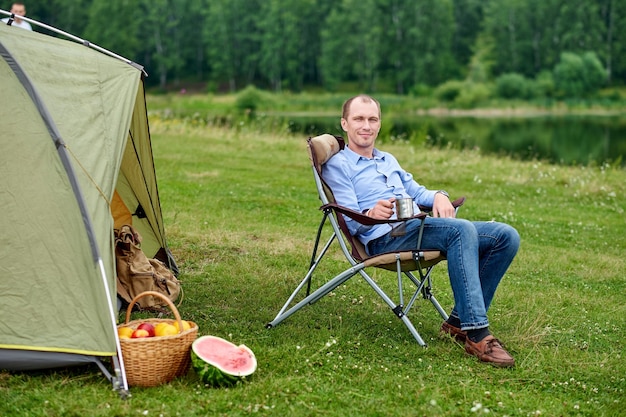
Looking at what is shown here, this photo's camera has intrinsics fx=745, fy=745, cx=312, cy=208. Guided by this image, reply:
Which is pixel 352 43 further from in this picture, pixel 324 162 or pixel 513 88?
pixel 324 162

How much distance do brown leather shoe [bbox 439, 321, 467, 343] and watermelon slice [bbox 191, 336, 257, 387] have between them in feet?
4.25

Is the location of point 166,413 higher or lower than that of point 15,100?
lower

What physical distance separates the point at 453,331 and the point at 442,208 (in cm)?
71

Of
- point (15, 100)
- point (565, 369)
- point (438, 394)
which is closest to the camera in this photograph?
point (438, 394)

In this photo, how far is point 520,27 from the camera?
53750mm

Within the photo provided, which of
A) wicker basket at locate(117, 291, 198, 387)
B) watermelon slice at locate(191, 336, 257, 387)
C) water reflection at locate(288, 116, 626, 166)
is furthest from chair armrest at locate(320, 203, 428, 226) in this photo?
water reflection at locate(288, 116, 626, 166)

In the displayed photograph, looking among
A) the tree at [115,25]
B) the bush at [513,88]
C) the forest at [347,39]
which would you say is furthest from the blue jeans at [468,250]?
the tree at [115,25]

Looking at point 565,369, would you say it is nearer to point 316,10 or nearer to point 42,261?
point 42,261

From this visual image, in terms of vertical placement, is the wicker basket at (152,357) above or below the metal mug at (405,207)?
below

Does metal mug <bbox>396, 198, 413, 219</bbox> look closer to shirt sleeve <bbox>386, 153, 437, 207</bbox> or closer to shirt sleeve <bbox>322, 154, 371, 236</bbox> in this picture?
shirt sleeve <bbox>322, 154, 371, 236</bbox>

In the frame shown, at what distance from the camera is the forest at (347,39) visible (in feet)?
167

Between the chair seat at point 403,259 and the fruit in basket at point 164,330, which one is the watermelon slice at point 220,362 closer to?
the fruit in basket at point 164,330

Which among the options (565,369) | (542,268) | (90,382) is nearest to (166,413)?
(90,382)

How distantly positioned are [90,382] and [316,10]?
54.7 m
